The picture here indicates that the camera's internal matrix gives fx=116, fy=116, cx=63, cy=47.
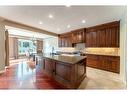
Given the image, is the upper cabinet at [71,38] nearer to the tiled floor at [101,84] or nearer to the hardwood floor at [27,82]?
the tiled floor at [101,84]

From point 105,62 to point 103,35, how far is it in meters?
1.45

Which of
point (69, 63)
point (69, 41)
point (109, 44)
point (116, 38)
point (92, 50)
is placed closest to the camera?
point (69, 63)

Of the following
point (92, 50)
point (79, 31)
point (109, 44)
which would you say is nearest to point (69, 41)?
point (79, 31)

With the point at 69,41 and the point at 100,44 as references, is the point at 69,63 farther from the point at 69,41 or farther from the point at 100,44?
the point at 69,41

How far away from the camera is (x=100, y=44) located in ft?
21.2

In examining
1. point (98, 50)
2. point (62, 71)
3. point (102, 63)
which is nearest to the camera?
point (62, 71)

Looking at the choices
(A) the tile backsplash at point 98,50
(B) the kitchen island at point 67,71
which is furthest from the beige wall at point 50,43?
(B) the kitchen island at point 67,71

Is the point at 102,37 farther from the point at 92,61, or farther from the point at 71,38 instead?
the point at 71,38

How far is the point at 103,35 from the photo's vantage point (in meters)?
6.30

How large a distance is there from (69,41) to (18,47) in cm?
667

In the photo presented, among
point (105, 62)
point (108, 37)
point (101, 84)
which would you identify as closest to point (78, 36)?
point (108, 37)

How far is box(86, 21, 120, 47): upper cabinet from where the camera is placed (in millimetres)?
5608

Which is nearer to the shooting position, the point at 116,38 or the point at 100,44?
the point at 116,38
